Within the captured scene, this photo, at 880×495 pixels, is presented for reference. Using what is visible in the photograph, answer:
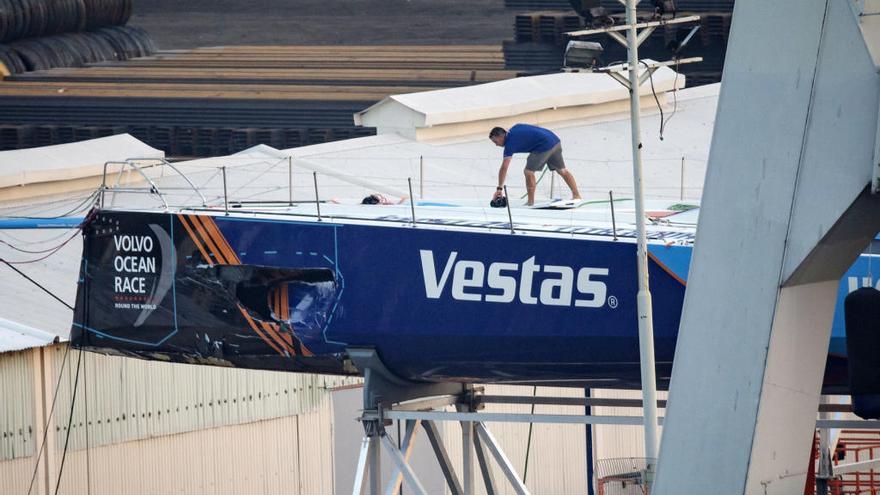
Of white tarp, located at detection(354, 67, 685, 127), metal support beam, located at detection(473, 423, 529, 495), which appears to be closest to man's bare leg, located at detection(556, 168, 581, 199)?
metal support beam, located at detection(473, 423, 529, 495)

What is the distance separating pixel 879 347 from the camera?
5957mm

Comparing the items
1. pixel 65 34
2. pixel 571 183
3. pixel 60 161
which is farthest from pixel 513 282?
pixel 65 34

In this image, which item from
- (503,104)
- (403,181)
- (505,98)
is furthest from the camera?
(505,98)

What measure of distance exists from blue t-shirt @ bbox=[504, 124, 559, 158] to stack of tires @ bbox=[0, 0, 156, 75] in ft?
56.3

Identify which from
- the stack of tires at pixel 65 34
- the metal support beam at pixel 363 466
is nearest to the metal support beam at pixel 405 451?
the metal support beam at pixel 363 466

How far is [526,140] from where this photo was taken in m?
12.9

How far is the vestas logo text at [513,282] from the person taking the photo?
987 cm

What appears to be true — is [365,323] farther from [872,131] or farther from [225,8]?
[225,8]

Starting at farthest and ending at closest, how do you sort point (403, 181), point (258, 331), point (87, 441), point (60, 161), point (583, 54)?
point (60, 161), point (403, 181), point (87, 441), point (258, 331), point (583, 54)

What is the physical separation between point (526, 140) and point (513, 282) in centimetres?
303

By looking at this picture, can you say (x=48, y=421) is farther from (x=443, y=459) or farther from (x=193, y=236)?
(x=443, y=459)

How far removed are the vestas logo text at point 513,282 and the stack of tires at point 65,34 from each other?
19.3 meters

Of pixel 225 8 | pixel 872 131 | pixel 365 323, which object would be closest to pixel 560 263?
pixel 365 323

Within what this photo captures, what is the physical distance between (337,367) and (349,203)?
203 centimetres
